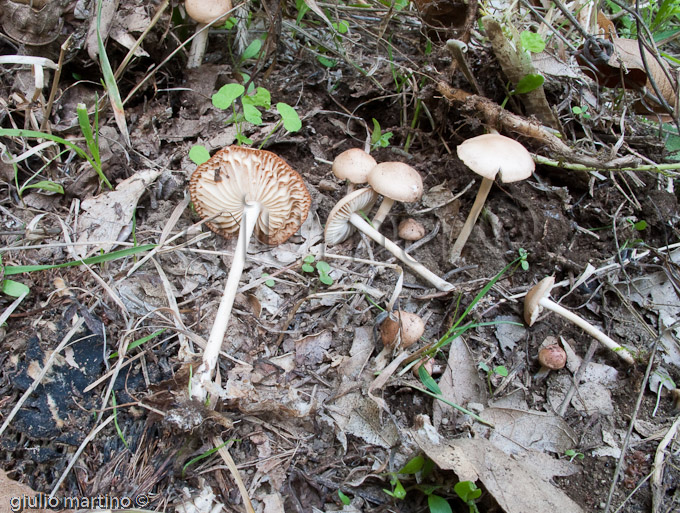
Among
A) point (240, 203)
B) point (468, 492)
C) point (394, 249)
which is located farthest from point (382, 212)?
point (468, 492)

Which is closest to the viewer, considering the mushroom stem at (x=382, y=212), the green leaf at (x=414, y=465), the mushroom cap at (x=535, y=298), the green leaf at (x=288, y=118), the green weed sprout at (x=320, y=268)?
the green leaf at (x=414, y=465)

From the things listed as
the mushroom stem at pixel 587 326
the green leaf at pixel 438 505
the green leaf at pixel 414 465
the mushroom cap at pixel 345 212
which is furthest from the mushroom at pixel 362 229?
the green leaf at pixel 438 505

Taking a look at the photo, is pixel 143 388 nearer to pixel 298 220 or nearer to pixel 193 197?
pixel 193 197

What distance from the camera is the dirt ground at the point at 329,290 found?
1.97 m

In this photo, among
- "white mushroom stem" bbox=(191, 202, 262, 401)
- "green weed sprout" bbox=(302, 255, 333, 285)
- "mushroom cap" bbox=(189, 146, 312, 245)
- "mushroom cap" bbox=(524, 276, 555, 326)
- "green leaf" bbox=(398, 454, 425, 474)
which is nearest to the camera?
"green leaf" bbox=(398, 454, 425, 474)

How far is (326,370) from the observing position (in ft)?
7.73

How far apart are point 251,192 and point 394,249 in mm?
985

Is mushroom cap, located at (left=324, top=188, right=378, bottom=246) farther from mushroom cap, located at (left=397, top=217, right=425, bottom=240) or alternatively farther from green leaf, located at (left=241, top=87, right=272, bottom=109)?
green leaf, located at (left=241, top=87, right=272, bottom=109)

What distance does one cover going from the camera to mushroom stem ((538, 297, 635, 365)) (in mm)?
2520

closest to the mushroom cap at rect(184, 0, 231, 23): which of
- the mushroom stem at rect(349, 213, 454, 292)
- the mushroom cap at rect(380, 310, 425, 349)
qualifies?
the mushroom stem at rect(349, 213, 454, 292)

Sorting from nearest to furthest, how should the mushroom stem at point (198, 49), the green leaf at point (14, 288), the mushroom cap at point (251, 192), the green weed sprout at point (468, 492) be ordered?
the green weed sprout at point (468, 492), the green leaf at point (14, 288), the mushroom cap at point (251, 192), the mushroom stem at point (198, 49)

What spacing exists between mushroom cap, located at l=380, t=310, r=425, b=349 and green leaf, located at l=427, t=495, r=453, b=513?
75cm

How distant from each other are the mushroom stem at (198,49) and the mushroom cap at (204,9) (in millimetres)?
243

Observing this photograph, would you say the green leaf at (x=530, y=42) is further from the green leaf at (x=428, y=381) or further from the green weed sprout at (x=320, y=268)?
the green leaf at (x=428, y=381)
